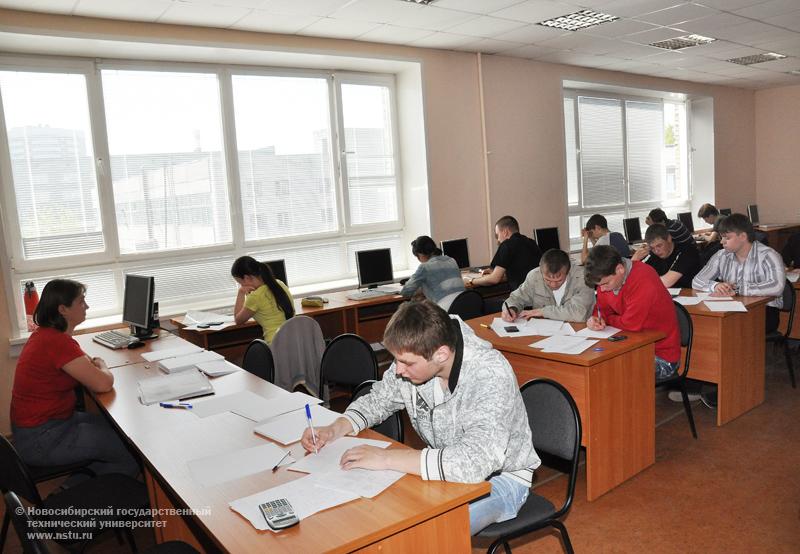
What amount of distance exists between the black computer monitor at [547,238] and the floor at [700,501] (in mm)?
3728

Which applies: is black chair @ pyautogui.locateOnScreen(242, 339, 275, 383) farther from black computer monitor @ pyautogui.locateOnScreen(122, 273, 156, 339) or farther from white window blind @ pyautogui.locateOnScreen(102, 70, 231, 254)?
white window blind @ pyautogui.locateOnScreen(102, 70, 231, 254)

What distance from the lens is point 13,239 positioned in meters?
4.96

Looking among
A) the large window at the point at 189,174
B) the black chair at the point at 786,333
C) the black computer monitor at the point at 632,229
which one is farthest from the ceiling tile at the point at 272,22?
the black computer monitor at the point at 632,229

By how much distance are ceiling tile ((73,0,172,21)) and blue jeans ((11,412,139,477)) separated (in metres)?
3.08

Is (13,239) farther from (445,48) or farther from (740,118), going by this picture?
(740,118)

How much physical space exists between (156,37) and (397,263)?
3.44 metres

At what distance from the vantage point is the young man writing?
1.81m

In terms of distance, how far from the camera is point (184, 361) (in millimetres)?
3459

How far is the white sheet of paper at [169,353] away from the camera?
145 inches

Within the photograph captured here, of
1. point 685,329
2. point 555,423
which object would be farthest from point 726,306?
point 555,423

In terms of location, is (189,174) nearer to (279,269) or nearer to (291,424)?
(279,269)

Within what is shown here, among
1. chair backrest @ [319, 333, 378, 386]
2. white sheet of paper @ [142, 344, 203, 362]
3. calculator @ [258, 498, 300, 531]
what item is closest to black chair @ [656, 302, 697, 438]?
chair backrest @ [319, 333, 378, 386]

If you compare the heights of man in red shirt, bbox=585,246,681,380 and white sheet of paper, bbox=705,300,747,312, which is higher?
man in red shirt, bbox=585,246,681,380

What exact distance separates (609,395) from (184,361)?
236 cm
